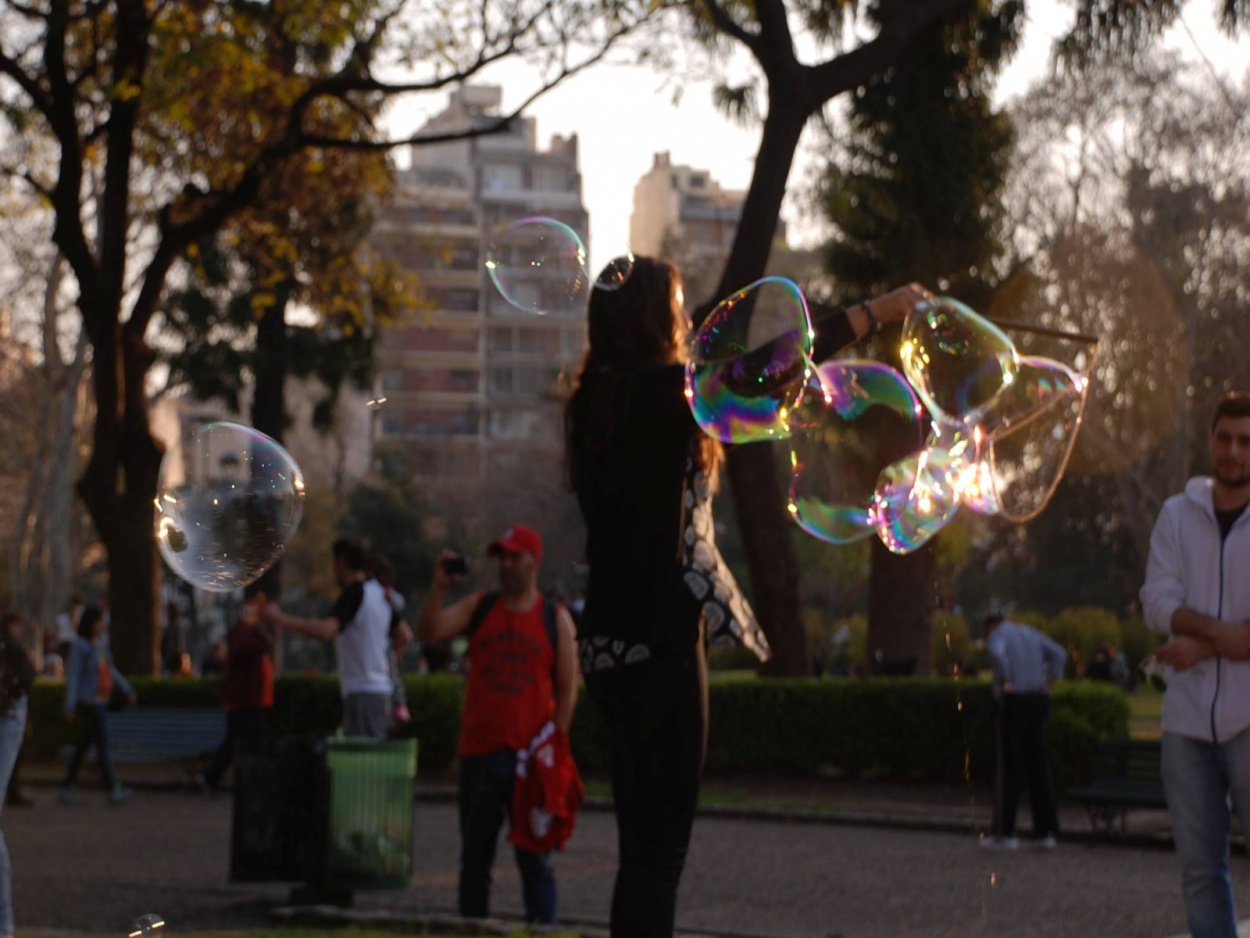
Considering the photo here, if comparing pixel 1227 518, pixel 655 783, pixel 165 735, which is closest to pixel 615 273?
pixel 655 783

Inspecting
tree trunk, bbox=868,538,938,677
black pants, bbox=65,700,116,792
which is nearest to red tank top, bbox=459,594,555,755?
black pants, bbox=65,700,116,792

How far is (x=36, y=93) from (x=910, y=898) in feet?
42.1

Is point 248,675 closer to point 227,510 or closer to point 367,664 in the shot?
point 367,664

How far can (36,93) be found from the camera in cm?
1823

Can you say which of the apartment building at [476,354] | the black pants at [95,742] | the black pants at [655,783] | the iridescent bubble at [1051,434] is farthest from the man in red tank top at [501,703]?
the apartment building at [476,354]

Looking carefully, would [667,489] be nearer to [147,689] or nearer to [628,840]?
[628,840]

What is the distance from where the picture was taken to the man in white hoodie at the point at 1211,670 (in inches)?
203

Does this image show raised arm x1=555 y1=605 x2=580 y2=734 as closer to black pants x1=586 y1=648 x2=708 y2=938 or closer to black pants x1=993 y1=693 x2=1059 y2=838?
black pants x1=586 y1=648 x2=708 y2=938

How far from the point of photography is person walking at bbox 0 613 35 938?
6.87 metres

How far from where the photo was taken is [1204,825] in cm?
523

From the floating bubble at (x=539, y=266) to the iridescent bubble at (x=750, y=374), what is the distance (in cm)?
103

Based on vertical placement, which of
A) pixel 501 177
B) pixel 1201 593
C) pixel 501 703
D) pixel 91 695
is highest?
pixel 501 177

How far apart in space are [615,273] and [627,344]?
28cm

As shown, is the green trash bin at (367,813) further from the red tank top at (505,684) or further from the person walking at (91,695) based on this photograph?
the person walking at (91,695)
